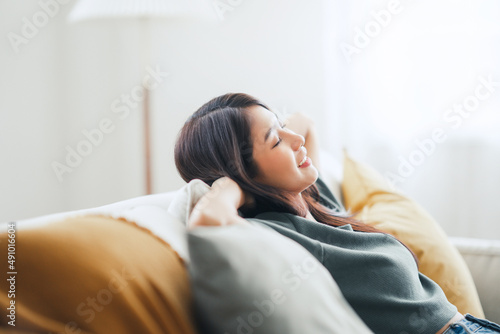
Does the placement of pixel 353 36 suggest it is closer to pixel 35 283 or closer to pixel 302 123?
pixel 302 123

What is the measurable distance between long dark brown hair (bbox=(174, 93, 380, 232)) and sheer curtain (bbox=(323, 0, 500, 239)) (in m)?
1.49

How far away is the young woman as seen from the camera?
0.93 meters

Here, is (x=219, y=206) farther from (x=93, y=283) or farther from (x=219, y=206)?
(x=93, y=283)

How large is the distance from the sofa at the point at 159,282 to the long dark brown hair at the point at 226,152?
10.0 inches

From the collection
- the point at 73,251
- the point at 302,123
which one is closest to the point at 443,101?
the point at 302,123

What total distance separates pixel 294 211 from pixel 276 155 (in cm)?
11

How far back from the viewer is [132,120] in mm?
2699

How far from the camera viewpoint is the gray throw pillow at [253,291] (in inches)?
25.0
